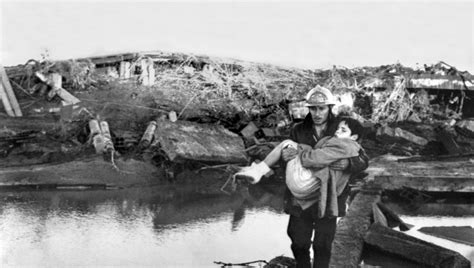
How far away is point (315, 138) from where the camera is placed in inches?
212

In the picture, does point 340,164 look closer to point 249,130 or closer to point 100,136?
point 249,130

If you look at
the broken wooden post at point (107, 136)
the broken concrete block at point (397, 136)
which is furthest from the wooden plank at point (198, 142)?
the broken concrete block at point (397, 136)

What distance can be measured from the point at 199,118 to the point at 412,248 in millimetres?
4990

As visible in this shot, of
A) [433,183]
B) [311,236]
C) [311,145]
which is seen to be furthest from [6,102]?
[433,183]

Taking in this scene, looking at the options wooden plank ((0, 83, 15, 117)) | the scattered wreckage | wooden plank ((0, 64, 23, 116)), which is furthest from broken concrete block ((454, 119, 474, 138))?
wooden plank ((0, 83, 15, 117))

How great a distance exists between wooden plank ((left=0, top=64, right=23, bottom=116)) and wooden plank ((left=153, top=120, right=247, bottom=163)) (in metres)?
2.55

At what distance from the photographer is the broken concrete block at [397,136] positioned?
27.1 ft

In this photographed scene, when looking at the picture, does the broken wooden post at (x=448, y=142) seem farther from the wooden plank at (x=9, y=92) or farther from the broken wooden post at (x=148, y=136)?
the wooden plank at (x=9, y=92)

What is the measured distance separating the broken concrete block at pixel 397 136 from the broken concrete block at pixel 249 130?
74.3 inches

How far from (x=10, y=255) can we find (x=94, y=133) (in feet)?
11.1

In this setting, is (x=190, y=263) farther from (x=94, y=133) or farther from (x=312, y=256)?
(x=94, y=133)

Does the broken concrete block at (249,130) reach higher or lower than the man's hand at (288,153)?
lower

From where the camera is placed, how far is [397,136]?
8.35m

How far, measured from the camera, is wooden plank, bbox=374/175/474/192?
285 inches
